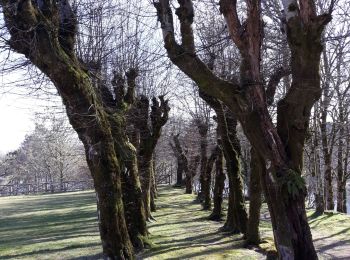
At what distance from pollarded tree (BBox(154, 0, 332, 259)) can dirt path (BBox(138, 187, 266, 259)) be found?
4.95m

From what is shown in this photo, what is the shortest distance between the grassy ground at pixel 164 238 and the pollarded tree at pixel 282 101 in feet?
16.4

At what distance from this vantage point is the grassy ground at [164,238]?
518 inches

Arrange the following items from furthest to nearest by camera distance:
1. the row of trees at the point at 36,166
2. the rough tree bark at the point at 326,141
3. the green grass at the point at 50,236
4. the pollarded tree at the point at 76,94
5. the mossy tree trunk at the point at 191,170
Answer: the row of trees at the point at 36,166, the mossy tree trunk at the point at 191,170, the rough tree bark at the point at 326,141, the green grass at the point at 50,236, the pollarded tree at the point at 76,94

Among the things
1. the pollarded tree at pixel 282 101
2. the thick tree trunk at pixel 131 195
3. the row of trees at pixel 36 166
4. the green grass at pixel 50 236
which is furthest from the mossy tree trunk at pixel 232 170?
the row of trees at pixel 36 166

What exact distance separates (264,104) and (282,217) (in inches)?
75.9

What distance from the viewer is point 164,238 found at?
1577 centimetres

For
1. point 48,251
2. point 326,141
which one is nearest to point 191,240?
point 48,251

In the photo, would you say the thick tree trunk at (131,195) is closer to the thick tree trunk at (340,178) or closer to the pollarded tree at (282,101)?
the pollarded tree at (282,101)

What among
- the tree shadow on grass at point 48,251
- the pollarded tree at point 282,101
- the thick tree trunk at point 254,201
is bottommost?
the tree shadow on grass at point 48,251

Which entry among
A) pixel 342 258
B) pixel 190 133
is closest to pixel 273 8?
pixel 342 258

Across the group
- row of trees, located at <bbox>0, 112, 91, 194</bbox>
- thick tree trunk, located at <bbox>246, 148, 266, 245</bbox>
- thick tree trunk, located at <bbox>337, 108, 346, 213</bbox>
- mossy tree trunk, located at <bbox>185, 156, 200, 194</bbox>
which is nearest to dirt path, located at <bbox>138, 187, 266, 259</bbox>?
thick tree trunk, located at <bbox>246, 148, 266, 245</bbox>

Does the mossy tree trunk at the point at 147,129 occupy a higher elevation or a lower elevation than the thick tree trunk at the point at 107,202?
higher

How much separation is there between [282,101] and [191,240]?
841 centimetres

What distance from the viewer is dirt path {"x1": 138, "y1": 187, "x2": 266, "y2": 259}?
12.7m
